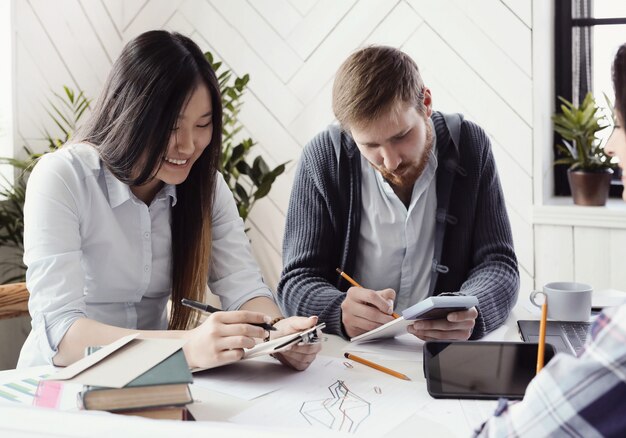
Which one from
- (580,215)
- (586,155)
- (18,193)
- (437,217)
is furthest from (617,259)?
(18,193)

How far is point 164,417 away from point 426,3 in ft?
7.23

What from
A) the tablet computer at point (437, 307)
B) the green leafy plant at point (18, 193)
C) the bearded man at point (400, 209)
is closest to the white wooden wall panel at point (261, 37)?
the green leafy plant at point (18, 193)

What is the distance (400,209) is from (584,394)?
1.05 m

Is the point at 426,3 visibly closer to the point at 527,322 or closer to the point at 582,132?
the point at 582,132

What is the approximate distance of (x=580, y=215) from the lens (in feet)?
8.55

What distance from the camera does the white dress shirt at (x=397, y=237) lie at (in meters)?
1.78

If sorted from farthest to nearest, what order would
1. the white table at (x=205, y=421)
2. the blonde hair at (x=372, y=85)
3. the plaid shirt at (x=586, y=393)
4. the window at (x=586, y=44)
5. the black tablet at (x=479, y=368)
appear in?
1. the window at (x=586, y=44)
2. the blonde hair at (x=372, y=85)
3. the black tablet at (x=479, y=368)
4. the white table at (x=205, y=421)
5. the plaid shirt at (x=586, y=393)

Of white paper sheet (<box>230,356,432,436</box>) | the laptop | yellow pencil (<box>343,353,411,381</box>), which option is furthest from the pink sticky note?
the laptop

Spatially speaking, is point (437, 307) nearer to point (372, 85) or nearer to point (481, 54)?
point (372, 85)

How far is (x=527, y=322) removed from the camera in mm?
1594

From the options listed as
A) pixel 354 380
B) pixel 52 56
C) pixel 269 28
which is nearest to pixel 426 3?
pixel 269 28

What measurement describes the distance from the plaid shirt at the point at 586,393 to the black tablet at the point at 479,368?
351mm

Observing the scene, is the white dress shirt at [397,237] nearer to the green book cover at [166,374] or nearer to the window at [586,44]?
the green book cover at [166,374]

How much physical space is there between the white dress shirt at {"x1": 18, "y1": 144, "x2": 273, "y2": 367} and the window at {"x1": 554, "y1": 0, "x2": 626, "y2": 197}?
1614 millimetres
